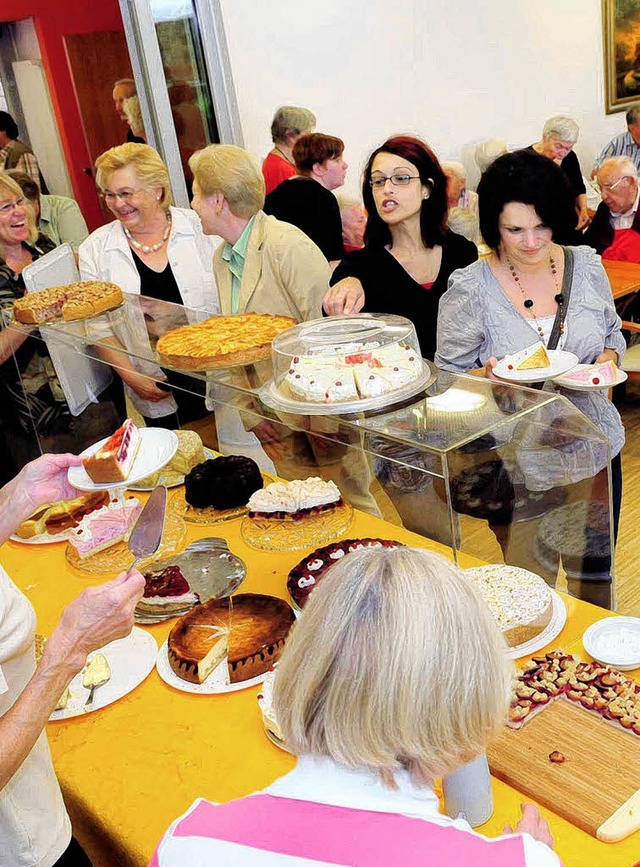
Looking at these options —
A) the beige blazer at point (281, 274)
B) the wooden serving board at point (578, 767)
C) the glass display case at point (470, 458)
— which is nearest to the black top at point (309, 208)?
the beige blazer at point (281, 274)

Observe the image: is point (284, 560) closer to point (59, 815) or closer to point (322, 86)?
point (59, 815)

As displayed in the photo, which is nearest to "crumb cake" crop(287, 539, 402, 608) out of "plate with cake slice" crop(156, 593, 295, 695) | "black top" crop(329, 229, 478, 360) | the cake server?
"plate with cake slice" crop(156, 593, 295, 695)

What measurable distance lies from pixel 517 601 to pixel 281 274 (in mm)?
1954

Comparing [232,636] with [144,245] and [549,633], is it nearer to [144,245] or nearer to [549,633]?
[549,633]

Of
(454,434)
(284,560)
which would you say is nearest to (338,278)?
(284,560)

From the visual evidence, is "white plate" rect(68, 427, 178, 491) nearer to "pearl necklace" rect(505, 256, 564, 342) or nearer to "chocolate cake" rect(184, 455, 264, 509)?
"chocolate cake" rect(184, 455, 264, 509)

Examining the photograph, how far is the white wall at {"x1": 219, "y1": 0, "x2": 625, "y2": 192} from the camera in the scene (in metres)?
7.44

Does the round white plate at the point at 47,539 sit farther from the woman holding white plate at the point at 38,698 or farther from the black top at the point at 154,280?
the black top at the point at 154,280

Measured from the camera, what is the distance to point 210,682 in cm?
214

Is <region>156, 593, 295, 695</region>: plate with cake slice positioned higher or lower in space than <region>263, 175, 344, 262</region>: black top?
lower

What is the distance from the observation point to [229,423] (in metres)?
3.12

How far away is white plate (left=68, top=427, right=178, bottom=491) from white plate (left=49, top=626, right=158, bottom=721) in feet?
1.32

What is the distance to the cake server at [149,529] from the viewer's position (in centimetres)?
211

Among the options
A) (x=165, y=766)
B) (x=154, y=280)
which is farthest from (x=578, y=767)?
(x=154, y=280)
